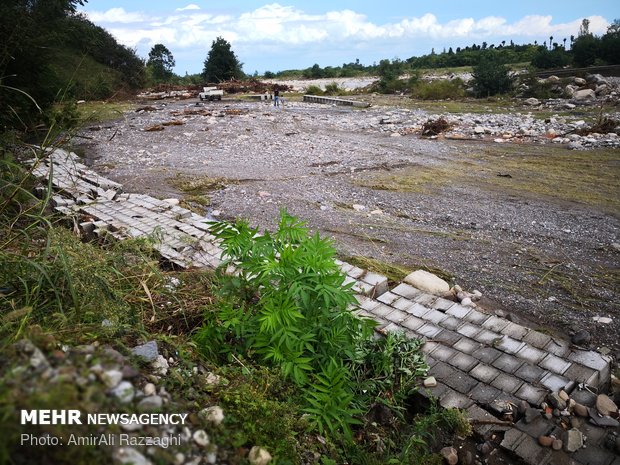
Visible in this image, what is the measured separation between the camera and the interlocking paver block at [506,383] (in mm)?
2656

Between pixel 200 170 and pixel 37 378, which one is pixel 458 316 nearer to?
pixel 37 378

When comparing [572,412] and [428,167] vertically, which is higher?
[428,167]

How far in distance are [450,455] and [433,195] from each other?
5101 millimetres

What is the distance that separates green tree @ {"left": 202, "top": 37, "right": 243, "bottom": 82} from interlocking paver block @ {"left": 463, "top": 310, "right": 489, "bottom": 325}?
33.7 metres

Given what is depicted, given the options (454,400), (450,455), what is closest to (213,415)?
(450,455)

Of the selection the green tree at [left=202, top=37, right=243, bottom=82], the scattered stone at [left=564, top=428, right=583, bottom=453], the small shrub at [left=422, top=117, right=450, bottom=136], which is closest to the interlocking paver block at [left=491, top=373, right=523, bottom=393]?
the scattered stone at [left=564, top=428, right=583, bottom=453]

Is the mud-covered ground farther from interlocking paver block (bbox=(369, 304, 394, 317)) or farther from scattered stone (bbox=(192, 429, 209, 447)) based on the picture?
scattered stone (bbox=(192, 429, 209, 447))

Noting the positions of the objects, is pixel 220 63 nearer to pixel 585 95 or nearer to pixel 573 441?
pixel 585 95

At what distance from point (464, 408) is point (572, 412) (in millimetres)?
639

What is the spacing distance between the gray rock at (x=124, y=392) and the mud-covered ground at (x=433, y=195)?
11.1ft

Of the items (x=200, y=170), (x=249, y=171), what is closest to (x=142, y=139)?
(x=200, y=170)

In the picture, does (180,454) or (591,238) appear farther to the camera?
(591,238)

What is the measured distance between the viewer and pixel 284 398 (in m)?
2.13

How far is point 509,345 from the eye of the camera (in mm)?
3010
